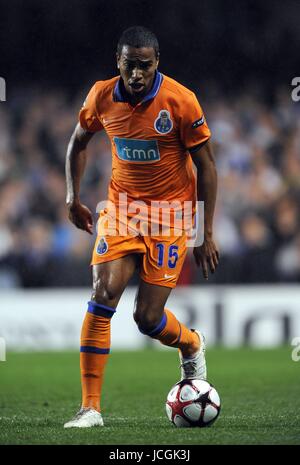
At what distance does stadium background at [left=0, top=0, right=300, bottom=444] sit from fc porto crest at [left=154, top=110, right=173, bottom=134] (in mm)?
3363

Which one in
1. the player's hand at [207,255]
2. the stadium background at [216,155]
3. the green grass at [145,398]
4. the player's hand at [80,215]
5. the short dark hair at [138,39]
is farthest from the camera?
the stadium background at [216,155]

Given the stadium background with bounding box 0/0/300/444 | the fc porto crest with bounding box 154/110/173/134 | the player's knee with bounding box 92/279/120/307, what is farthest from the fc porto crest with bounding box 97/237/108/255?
the stadium background with bounding box 0/0/300/444

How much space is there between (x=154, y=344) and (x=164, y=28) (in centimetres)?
601

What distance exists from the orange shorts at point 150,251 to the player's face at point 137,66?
2.92 ft

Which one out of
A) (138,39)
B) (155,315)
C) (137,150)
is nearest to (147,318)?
(155,315)

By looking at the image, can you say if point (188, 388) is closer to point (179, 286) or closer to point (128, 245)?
point (128, 245)

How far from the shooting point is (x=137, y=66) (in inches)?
224

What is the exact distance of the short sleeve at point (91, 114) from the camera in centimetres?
609

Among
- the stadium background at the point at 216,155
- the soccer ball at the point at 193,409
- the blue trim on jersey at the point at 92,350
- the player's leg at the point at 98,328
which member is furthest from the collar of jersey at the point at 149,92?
the stadium background at the point at 216,155

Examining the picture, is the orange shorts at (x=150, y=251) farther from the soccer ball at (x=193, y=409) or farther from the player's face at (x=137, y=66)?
the player's face at (x=137, y=66)

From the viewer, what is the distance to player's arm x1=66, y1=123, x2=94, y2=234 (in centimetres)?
623

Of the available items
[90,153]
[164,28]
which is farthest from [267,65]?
[90,153]

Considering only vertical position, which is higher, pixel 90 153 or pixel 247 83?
pixel 247 83

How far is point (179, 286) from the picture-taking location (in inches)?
498
